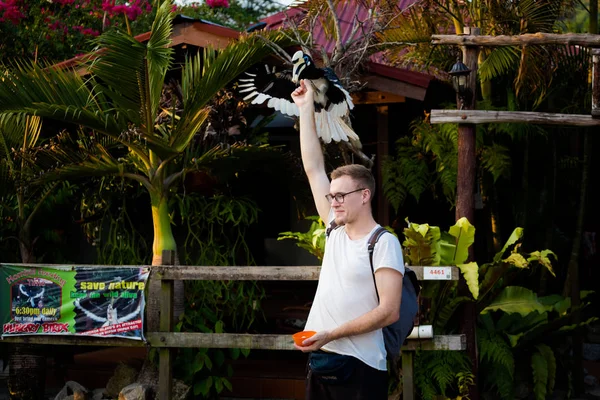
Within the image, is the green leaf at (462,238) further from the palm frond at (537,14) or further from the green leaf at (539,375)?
the palm frond at (537,14)

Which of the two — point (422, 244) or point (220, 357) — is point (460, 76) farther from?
point (220, 357)

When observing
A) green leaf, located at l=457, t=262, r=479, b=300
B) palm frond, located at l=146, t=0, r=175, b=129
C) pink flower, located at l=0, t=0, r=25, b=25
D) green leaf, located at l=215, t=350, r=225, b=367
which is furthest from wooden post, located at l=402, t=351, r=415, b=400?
pink flower, located at l=0, t=0, r=25, b=25

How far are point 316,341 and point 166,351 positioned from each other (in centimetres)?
415

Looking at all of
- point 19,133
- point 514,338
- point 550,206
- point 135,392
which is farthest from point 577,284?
point 19,133

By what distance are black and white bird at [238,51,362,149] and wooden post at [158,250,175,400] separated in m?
1.90

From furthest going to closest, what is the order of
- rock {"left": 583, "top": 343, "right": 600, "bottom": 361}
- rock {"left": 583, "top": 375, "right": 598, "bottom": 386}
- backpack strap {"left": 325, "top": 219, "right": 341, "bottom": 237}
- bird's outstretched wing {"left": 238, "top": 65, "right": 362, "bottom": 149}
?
rock {"left": 583, "top": 343, "right": 600, "bottom": 361}
rock {"left": 583, "top": 375, "right": 598, "bottom": 386}
bird's outstretched wing {"left": 238, "top": 65, "right": 362, "bottom": 149}
backpack strap {"left": 325, "top": 219, "right": 341, "bottom": 237}

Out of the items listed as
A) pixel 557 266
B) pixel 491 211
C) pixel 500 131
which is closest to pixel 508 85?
pixel 500 131

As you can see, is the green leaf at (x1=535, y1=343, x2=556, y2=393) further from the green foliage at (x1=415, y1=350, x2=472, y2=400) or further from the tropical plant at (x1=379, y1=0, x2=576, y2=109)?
the tropical plant at (x1=379, y1=0, x2=576, y2=109)

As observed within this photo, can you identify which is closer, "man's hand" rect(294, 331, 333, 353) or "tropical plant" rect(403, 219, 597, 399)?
"man's hand" rect(294, 331, 333, 353)

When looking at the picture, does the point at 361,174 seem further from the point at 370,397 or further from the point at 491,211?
the point at 491,211

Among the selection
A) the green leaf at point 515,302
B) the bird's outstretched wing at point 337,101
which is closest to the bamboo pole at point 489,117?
the green leaf at point 515,302

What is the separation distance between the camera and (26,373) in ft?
27.1

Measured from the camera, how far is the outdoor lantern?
25.7 feet

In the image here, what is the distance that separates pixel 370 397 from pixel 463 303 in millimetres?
4222
